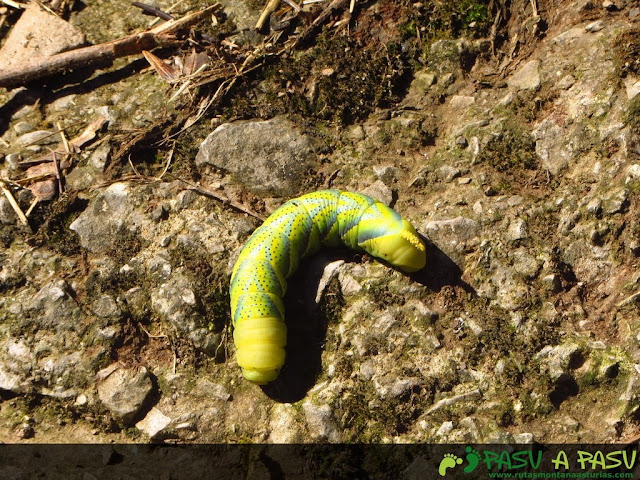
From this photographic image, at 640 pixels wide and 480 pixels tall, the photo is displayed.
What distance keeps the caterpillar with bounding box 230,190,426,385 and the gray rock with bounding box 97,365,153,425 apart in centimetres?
82

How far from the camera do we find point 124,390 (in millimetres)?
4844

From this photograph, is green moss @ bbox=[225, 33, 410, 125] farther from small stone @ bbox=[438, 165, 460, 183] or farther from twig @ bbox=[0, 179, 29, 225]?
twig @ bbox=[0, 179, 29, 225]

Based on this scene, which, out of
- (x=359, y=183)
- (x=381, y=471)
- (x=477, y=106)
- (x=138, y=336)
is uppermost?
(x=477, y=106)

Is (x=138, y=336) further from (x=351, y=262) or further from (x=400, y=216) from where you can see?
(x=400, y=216)

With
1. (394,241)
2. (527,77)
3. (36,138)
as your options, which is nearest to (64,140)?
(36,138)

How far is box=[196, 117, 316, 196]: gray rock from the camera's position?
5648 mm

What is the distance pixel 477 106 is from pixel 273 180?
6.50 ft

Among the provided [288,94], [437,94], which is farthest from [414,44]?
[288,94]

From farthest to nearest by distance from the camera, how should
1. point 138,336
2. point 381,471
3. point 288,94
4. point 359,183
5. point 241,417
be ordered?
point 288,94 < point 359,183 < point 138,336 < point 241,417 < point 381,471

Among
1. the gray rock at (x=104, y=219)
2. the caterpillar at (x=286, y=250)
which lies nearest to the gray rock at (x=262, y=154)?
the caterpillar at (x=286, y=250)

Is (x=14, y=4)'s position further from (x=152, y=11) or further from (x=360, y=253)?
(x=360, y=253)

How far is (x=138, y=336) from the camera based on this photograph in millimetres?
5094

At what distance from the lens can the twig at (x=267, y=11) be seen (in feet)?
20.9

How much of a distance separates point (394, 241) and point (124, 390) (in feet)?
7.81
